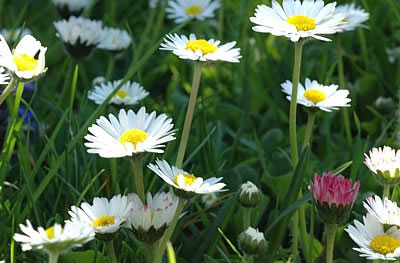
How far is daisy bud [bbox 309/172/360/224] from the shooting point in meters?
1.13

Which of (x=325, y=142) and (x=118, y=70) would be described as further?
(x=118, y=70)

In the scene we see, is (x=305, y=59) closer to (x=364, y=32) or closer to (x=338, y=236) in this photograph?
(x=364, y=32)

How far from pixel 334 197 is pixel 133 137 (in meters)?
0.30

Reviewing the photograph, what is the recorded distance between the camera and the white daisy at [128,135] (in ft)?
3.68

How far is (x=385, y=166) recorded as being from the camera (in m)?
1.24

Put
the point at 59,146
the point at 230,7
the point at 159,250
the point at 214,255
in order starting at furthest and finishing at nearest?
the point at 230,7 < the point at 59,146 < the point at 214,255 < the point at 159,250

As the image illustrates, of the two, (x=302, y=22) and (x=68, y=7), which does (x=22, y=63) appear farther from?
(x=68, y=7)

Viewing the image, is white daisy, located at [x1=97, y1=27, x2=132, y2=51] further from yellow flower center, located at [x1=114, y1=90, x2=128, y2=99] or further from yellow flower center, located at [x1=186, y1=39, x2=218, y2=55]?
yellow flower center, located at [x1=186, y1=39, x2=218, y2=55]

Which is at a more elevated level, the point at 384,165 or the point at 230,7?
the point at 230,7

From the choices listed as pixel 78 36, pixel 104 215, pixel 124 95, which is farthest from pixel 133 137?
pixel 78 36

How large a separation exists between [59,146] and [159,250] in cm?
68

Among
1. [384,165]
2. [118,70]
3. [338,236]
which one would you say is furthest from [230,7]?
[384,165]

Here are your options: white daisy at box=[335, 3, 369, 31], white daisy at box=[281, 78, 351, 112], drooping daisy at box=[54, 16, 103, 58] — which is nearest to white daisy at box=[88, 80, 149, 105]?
drooping daisy at box=[54, 16, 103, 58]

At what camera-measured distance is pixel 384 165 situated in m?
1.24
